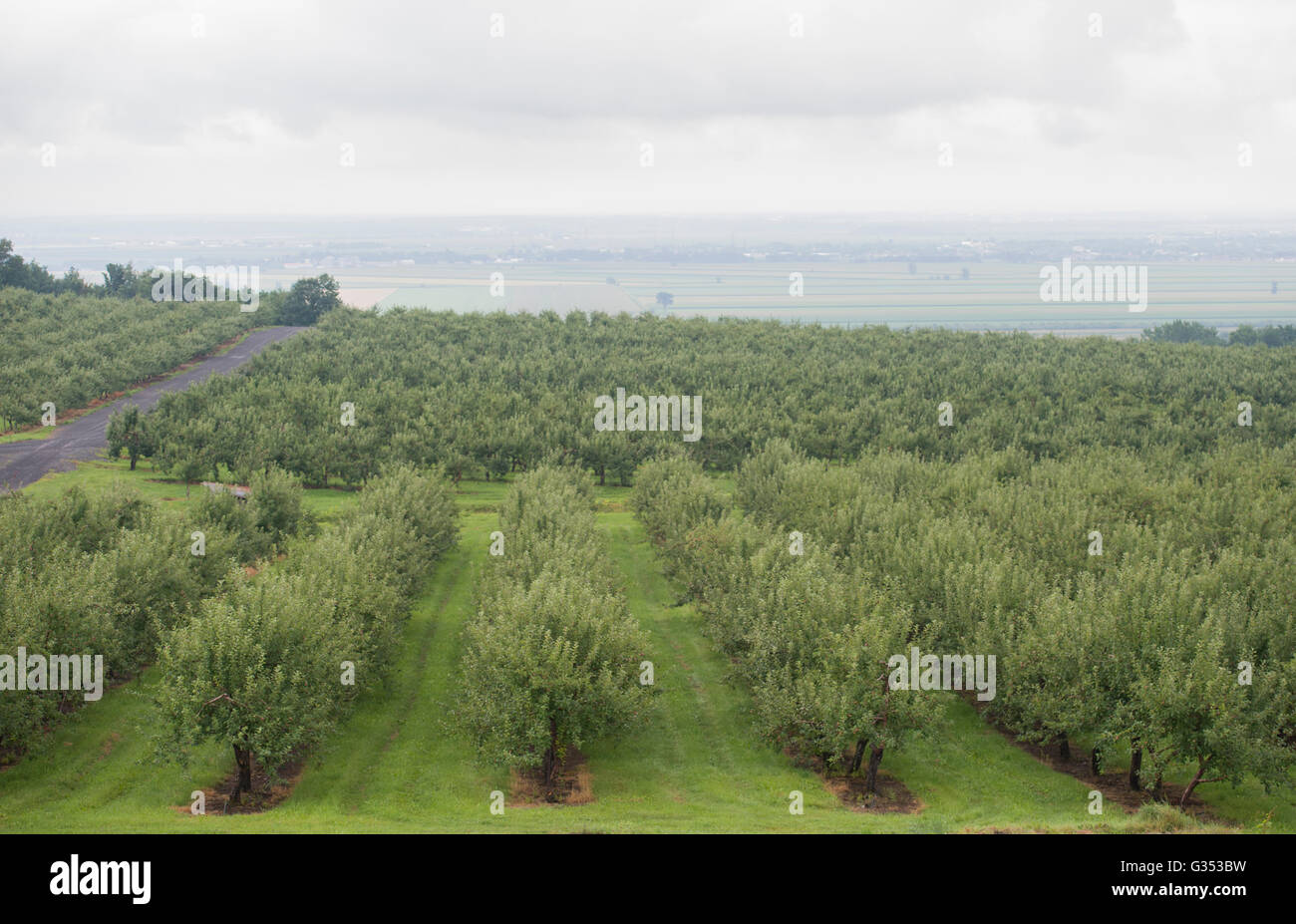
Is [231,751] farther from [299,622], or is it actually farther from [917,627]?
[917,627]

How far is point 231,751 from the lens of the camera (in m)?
40.1

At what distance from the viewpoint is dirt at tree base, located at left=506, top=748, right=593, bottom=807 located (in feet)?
124

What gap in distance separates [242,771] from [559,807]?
37.7ft

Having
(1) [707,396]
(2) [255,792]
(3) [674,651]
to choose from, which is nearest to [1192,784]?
(3) [674,651]

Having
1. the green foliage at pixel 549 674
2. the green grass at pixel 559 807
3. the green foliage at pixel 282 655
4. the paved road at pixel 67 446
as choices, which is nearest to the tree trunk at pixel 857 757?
the green grass at pixel 559 807

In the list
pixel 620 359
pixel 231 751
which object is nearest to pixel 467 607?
pixel 231 751

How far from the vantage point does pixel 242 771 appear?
1444 inches

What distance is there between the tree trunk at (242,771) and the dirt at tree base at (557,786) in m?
9.48

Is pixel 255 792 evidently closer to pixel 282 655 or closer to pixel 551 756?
pixel 282 655

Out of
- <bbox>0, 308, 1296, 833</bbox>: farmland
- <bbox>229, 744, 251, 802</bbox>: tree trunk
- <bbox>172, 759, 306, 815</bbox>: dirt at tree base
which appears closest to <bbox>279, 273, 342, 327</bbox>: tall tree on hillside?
<bbox>0, 308, 1296, 833</bbox>: farmland

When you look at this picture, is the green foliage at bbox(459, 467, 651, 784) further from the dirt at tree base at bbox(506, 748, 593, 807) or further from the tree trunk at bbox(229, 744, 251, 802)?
the tree trunk at bbox(229, 744, 251, 802)

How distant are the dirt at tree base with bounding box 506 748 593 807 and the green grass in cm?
52

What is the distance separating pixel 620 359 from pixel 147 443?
2230 inches

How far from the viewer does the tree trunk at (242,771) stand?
120 feet
